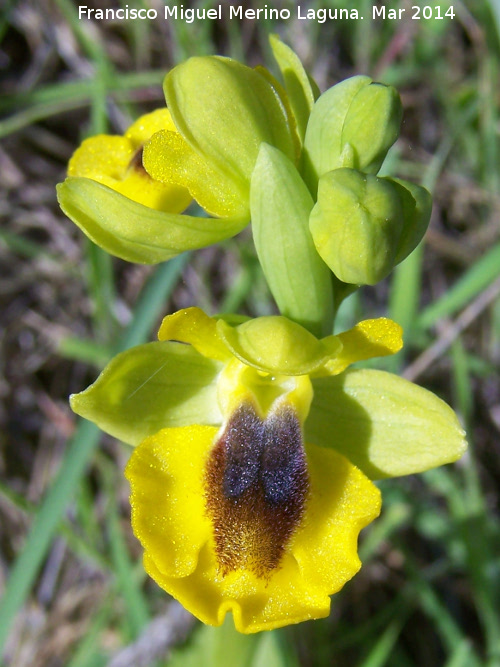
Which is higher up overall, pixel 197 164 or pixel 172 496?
pixel 197 164

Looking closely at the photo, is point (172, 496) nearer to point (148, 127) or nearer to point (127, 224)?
point (127, 224)

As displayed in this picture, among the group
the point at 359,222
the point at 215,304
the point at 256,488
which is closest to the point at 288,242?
the point at 359,222

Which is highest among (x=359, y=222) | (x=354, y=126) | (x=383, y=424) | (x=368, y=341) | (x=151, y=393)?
(x=354, y=126)

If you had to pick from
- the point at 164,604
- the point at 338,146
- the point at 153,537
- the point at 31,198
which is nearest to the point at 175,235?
the point at 338,146

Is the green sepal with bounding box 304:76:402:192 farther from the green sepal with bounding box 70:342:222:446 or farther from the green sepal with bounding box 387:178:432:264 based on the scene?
the green sepal with bounding box 70:342:222:446

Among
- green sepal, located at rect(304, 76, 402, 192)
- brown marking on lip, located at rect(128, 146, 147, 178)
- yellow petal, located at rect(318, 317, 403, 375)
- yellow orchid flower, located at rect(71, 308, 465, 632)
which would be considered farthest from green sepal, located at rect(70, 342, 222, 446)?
green sepal, located at rect(304, 76, 402, 192)

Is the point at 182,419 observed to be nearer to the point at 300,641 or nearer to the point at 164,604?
the point at 300,641

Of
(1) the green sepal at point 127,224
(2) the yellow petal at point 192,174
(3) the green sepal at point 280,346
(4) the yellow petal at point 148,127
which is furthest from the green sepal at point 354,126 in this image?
(4) the yellow petal at point 148,127
